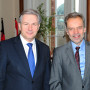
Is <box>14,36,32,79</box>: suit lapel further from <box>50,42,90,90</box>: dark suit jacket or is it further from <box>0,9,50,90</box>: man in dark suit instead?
<box>50,42,90,90</box>: dark suit jacket

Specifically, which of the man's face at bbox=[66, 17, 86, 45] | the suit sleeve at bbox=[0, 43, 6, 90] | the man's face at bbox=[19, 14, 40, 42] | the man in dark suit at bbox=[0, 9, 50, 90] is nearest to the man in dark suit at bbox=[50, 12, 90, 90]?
the man's face at bbox=[66, 17, 86, 45]

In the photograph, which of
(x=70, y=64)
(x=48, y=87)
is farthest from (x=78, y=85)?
Result: (x=48, y=87)

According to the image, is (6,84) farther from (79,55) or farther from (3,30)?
(3,30)

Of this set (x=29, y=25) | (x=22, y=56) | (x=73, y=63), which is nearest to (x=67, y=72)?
(x=73, y=63)

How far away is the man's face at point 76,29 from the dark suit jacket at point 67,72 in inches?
5.3

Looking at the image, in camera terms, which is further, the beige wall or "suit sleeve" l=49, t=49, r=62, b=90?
the beige wall

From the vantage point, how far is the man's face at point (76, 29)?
187 centimetres

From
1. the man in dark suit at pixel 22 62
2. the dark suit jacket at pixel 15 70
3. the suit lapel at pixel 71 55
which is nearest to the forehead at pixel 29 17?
the man in dark suit at pixel 22 62

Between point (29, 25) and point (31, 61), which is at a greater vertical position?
point (29, 25)

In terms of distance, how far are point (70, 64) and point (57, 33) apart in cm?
329

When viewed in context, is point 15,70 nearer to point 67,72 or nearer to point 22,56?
point 22,56

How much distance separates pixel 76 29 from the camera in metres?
1.88

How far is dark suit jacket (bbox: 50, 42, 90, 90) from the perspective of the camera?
1834mm

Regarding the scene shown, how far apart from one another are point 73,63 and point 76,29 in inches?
13.7
